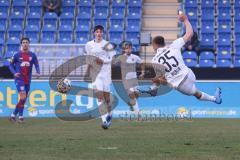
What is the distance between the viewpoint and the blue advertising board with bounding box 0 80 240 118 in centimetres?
2294

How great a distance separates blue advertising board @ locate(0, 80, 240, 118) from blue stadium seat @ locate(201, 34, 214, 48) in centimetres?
552

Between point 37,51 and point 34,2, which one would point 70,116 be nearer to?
point 37,51

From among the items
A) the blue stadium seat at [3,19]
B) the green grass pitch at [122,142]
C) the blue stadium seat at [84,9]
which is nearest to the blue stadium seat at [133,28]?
the blue stadium seat at [84,9]

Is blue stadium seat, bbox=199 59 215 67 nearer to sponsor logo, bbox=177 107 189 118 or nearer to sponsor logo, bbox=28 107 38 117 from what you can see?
sponsor logo, bbox=177 107 189 118

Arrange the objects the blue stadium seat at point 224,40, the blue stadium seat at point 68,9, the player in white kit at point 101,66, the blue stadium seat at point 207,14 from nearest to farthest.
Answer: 1. the player in white kit at point 101,66
2. the blue stadium seat at point 224,40
3. the blue stadium seat at point 207,14
4. the blue stadium seat at point 68,9

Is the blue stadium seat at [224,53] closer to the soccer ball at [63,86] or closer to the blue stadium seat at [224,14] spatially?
the blue stadium seat at [224,14]

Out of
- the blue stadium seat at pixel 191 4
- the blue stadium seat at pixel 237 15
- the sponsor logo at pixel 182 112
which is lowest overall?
the sponsor logo at pixel 182 112

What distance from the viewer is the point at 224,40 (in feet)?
93.9

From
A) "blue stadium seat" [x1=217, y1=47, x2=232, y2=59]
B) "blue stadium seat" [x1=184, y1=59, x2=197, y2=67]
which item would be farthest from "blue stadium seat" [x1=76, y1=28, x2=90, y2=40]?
"blue stadium seat" [x1=217, y1=47, x2=232, y2=59]

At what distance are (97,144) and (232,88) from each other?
450 inches

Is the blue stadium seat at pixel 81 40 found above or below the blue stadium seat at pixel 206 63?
above

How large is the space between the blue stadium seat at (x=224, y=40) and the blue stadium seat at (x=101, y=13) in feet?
17.1

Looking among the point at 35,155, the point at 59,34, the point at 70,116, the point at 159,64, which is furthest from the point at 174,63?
the point at 59,34

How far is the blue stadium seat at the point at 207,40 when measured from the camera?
28188mm
